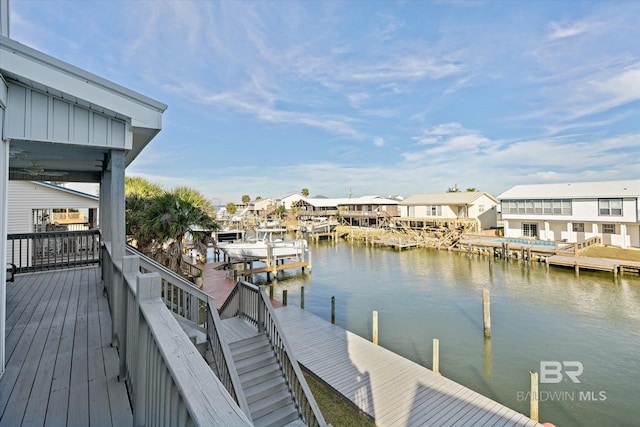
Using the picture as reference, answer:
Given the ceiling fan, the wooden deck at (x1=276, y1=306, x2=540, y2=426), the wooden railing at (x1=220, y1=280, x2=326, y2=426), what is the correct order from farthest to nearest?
the ceiling fan < the wooden deck at (x1=276, y1=306, x2=540, y2=426) < the wooden railing at (x1=220, y1=280, x2=326, y2=426)

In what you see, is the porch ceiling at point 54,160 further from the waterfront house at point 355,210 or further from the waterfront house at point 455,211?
the waterfront house at point 355,210

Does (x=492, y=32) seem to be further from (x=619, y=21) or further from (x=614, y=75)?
(x=614, y=75)

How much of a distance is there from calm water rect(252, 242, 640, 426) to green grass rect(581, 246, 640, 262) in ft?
12.4

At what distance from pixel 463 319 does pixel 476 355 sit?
333cm

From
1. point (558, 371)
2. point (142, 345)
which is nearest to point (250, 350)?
point (142, 345)

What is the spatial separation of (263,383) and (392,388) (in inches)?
124

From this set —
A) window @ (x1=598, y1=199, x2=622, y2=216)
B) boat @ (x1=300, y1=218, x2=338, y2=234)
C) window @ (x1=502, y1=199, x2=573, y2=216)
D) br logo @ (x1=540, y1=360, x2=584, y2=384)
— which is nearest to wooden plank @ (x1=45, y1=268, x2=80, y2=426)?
br logo @ (x1=540, y1=360, x2=584, y2=384)

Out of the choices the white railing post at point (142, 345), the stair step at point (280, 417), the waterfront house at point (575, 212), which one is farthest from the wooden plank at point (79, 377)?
the waterfront house at point (575, 212)

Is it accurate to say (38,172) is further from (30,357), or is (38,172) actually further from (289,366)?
(289,366)

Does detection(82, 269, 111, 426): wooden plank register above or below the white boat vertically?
above

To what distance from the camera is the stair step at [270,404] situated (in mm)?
5422

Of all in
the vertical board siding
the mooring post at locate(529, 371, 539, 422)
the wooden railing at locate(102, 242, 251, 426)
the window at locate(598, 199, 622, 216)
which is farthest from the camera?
the window at locate(598, 199, 622, 216)

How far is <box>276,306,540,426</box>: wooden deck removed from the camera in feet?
20.0

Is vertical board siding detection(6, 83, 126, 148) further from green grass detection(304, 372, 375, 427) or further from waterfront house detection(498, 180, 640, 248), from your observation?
waterfront house detection(498, 180, 640, 248)
